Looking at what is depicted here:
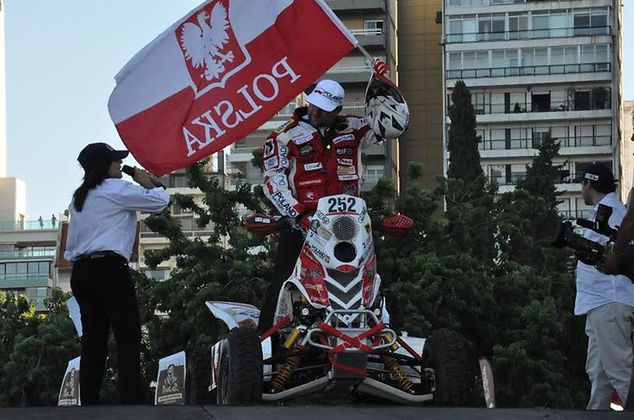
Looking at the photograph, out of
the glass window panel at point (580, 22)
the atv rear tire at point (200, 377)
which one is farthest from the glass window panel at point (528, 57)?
the atv rear tire at point (200, 377)

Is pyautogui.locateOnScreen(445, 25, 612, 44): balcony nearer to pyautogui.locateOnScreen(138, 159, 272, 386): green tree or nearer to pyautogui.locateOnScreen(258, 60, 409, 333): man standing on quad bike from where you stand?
pyautogui.locateOnScreen(138, 159, 272, 386): green tree

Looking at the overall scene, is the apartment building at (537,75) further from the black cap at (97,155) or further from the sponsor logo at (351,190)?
the black cap at (97,155)

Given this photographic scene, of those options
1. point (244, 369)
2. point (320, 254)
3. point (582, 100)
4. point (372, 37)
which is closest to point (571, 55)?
point (582, 100)

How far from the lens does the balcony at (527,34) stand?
107 m

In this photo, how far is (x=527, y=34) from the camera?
10900cm

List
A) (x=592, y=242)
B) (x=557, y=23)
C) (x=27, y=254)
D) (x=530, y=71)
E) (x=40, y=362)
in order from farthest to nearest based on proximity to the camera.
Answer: (x=27, y=254), (x=557, y=23), (x=530, y=71), (x=40, y=362), (x=592, y=242)

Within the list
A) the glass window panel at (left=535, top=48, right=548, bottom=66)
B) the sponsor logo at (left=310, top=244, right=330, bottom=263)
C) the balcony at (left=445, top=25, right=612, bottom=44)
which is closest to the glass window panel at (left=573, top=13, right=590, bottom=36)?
the balcony at (left=445, top=25, right=612, bottom=44)

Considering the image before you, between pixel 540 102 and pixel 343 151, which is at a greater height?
pixel 540 102

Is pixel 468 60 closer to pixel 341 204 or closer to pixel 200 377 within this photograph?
pixel 200 377

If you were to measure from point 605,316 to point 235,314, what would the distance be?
9.35 feet

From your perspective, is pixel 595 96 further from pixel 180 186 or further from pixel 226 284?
pixel 226 284

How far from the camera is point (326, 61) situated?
14.4 m

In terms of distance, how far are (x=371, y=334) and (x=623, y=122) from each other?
102 meters

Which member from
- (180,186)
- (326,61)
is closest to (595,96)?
(180,186)
